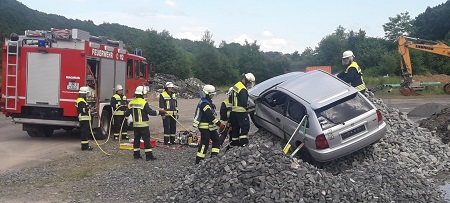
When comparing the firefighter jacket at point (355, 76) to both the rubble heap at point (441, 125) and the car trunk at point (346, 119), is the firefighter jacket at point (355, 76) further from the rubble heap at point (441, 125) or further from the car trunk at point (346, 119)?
the rubble heap at point (441, 125)

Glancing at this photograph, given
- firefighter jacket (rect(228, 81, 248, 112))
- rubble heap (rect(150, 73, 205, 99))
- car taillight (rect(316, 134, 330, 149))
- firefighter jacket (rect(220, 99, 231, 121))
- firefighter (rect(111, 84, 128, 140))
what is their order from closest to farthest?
car taillight (rect(316, 134, 330, 149)) → firefighter jacket (rect(228, 81, 248, 112)) → firefighter jacket (rect(220, 99, 231, 121)) → firefighter (rect(111, 84, 128, 140)) → rubble heap (rect(150, 73, 205, 99))

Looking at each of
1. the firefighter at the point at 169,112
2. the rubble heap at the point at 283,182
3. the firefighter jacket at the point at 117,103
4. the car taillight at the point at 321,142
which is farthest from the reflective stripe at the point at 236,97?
the firefighter jacket at the point at 117,103

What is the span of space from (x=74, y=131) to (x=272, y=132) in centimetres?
868

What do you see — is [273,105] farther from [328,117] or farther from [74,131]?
[74,131]

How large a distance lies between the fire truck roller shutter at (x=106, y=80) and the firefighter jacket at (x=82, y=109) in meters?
1.67

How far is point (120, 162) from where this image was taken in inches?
429

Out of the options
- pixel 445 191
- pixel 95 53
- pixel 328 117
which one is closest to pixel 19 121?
pixel 95 53

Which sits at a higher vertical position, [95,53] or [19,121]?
[95,53]

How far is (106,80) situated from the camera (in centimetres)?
1448

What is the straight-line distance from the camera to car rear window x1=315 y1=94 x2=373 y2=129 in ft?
28.7

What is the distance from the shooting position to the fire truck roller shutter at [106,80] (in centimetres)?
1416

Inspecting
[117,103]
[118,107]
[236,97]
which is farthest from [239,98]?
[117,103]

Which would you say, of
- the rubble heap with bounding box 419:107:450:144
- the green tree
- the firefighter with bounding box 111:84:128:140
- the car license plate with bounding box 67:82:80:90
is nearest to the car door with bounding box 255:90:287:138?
the firefighter with bounding box 111:84:128:140

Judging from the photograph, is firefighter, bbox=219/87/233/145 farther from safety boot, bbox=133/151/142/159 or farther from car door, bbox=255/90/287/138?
safety boot, bbox=133/151/142/159
